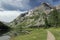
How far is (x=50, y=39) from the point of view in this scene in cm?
912

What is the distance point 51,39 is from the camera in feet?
30.1

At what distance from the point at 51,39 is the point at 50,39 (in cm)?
8
